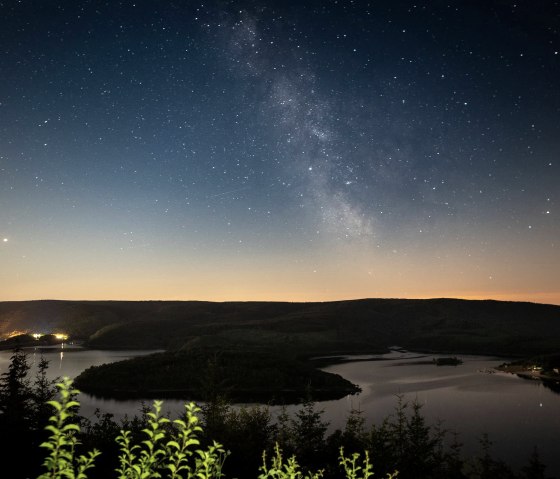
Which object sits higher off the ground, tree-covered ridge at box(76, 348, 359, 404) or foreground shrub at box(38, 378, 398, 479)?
foreground shrub at box(38, 378, 398, 479)

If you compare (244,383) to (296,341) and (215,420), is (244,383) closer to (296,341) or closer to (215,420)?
(215,420)

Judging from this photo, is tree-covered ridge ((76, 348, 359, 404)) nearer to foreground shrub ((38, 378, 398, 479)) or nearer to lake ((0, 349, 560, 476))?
lake ((0, 349, 560, 476))

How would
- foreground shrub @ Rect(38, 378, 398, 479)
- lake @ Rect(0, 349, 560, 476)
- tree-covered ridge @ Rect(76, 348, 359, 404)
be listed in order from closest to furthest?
foreground shrub @ Rect(38, 378, 398, 479) < lake @ Rect(0, 349, 560, 476) < tree-covered ridge @ Rect(76, 348, 359, 404)

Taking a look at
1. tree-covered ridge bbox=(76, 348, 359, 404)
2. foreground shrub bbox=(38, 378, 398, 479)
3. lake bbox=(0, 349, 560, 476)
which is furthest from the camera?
tree-covered ridge bbox=(76, 348, 359, 404)

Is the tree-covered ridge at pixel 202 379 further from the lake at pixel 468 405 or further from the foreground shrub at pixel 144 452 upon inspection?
the foreground shrub at pixel 144 452

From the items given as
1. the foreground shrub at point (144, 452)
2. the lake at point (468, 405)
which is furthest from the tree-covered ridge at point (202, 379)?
the foreground shrub at point (144, 452)

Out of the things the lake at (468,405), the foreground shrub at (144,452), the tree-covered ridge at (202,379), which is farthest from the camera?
the tree-covered ridge at (202,379)

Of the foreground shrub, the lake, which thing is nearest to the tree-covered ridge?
the lake

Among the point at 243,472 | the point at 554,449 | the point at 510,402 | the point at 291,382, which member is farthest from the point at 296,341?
the point at 243,472
